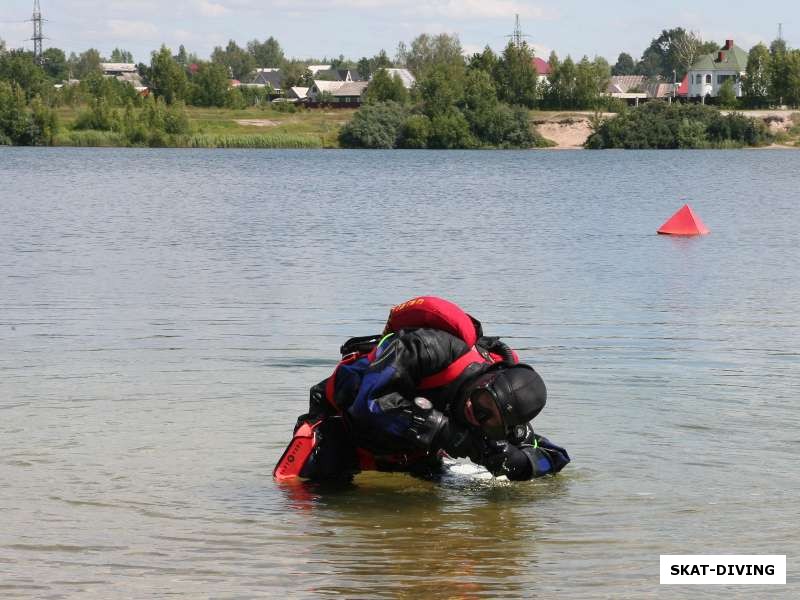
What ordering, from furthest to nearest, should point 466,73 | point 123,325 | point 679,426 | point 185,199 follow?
point 466,73, point 185,199, point 123,325, point 679,426

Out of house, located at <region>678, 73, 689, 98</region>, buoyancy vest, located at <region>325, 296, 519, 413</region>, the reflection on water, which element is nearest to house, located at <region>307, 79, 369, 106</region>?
house, located at <region>678, 73, 689, 98</region>

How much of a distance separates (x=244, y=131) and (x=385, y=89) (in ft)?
63.1

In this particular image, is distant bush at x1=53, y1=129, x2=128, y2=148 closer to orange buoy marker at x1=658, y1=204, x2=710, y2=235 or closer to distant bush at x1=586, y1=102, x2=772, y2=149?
distant bush at x1=586, y1=102, x2=772, y2=149

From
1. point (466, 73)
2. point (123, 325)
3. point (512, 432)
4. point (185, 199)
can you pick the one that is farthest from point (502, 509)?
point (466, 73)

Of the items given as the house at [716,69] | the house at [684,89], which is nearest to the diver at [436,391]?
the house at [716,69]

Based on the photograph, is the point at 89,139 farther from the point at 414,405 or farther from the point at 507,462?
the point at 414,405

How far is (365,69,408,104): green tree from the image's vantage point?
12900 cm

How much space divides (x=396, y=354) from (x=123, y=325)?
8.97 metres

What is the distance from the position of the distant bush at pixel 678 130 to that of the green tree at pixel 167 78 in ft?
145

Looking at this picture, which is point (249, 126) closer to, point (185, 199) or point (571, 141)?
point (571, 141)

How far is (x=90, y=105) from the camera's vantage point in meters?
117

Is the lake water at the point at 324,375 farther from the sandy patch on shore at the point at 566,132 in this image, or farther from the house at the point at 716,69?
the house at the point at 716,69

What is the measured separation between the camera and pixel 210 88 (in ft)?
455

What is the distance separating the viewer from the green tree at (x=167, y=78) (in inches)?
5359
